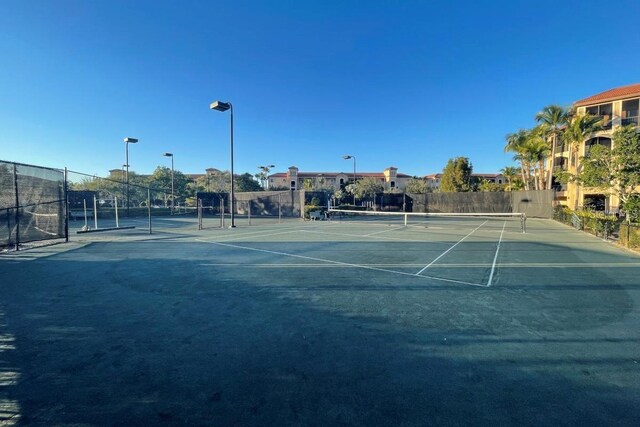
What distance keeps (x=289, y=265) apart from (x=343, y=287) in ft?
8.50

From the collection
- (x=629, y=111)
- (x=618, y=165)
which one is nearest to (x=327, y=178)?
(x=629, y=111)

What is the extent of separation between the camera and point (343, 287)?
6.35 m

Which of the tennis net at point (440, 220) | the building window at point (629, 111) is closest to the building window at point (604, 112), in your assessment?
the building window at point (629, 111)

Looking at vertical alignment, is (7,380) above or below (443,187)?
below

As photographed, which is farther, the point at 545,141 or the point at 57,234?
the point at 545,141

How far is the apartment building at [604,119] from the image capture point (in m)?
31.5

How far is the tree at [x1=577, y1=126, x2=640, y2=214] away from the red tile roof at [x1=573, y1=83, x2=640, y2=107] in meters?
19.3

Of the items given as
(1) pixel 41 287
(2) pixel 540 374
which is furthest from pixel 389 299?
(1) pixel 41 287

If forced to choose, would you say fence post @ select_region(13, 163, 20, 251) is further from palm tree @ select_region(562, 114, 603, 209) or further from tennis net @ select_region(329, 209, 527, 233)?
palm tree @ select_region(562, 114, 603, 209)

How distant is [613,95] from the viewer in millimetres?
32688

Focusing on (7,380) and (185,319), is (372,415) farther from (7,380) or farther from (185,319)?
(7,380)

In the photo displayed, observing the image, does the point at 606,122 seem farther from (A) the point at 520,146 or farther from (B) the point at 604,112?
(A) the point at 520,146

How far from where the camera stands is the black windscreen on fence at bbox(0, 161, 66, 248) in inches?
415

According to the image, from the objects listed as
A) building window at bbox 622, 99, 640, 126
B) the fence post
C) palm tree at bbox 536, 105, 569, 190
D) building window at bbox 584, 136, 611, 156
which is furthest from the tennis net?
the fence post
